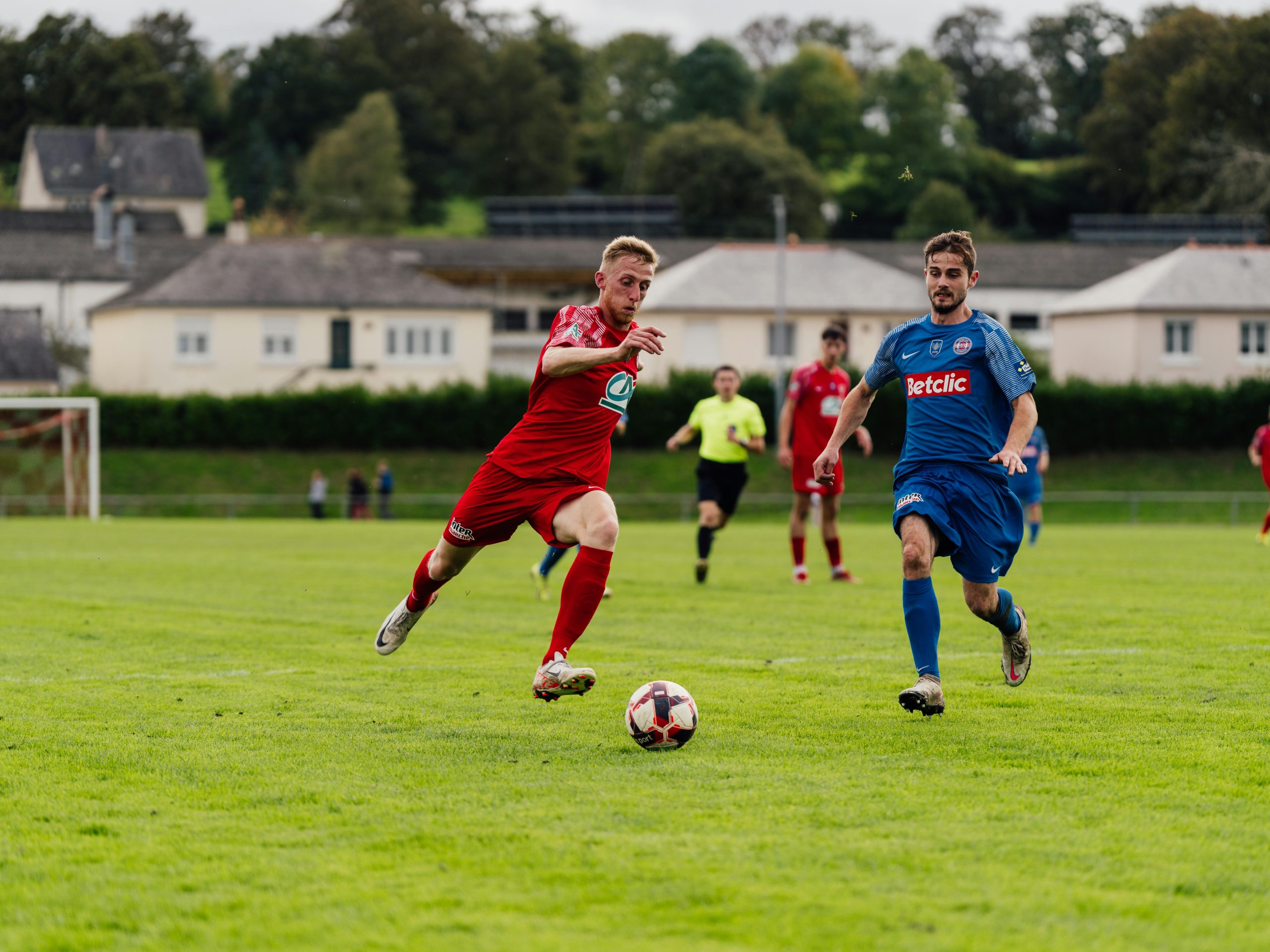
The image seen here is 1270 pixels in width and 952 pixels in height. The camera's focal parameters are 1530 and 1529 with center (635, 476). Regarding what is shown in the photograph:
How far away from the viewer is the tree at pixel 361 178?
3617 inches

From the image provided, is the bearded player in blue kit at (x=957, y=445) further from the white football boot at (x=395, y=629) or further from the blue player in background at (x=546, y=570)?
the blue player in background at (x=546, y=570)

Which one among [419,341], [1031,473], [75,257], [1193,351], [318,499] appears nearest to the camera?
[1031,473]

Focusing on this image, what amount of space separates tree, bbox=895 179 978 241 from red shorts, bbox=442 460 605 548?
8288cm

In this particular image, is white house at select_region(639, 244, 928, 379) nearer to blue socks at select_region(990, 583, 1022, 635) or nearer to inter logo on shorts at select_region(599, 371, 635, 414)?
blue socks at select_region(990, 583, 1022, 635)

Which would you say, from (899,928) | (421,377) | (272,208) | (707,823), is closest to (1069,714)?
(707,823)

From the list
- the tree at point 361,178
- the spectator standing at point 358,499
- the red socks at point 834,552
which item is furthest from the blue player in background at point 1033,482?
the tree at point 361,178

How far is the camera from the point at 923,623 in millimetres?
6863

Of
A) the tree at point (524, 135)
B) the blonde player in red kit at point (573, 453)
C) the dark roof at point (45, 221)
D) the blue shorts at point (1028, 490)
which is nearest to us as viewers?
the blonde player in red kit at point (573, 453)

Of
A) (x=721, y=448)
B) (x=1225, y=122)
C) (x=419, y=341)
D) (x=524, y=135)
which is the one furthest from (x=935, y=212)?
(x=721, y=448)

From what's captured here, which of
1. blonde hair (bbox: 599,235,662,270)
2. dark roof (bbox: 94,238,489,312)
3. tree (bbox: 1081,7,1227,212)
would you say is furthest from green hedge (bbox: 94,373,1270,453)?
blonde hair (bbox: 599,235,662,270)

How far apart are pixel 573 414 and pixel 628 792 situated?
2432 mm

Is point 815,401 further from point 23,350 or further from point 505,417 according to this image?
point 23,350

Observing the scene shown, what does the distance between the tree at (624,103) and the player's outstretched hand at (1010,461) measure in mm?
100656

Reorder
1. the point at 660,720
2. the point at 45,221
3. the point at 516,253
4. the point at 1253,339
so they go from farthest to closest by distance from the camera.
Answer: the point at 45,221, the point at 516,253, the point at 1253,339, the point at 660,720
